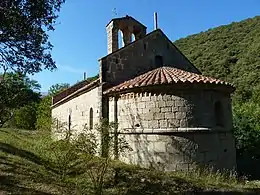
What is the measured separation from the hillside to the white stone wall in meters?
23.9

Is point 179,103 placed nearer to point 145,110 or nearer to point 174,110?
point 174,110

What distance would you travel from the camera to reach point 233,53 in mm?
45750

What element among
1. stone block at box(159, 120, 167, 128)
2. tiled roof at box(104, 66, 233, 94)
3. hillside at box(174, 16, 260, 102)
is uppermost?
hillside at box(174, 16, 260, 102)

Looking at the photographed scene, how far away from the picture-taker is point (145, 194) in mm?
8914

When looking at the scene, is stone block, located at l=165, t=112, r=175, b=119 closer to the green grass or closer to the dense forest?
the green grass

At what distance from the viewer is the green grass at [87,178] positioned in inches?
347

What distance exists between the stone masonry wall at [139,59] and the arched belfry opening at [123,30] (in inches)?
10.7

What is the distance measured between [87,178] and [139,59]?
7.37 metres

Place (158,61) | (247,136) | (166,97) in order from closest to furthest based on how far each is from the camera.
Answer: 1. (166,97)
2. (158,61)
3. (247,136)

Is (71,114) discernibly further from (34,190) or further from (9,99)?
(34,190)

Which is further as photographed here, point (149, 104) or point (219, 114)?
point (219, 114)

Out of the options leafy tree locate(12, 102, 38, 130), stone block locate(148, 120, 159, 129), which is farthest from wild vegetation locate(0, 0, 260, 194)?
leafy tree locate(12, 102, 38, 130)

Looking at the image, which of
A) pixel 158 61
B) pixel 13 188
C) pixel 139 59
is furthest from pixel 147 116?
pixel 13 188

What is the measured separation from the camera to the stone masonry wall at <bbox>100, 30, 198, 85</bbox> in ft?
47.2
